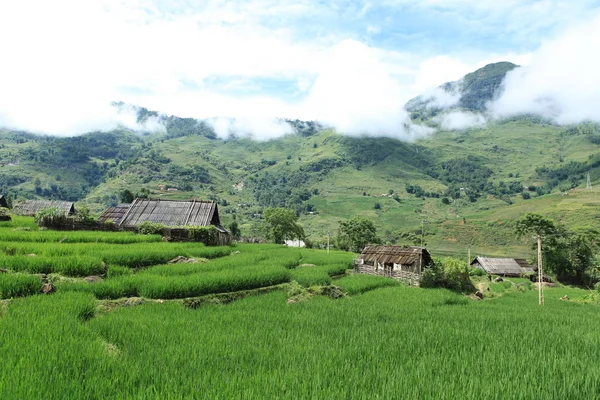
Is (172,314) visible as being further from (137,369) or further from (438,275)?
(438,275)

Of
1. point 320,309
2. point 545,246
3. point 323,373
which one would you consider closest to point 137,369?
point 323,373

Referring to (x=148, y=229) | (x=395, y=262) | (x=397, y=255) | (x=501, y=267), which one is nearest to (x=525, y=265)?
(x=501, y=267)

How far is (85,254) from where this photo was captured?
17.9 m

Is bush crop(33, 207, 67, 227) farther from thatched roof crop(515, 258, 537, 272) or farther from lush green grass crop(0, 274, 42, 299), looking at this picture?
thatched roof crop(515, 258, 537, 272)

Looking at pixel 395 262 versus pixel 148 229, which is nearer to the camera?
pixel 148 229

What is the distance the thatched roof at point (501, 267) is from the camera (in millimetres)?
73812

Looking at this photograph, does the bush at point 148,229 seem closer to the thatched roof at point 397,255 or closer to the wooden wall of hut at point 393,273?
the wooden wall of hut at point 393,273

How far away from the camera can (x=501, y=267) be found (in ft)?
245

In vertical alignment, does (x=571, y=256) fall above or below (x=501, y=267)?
above

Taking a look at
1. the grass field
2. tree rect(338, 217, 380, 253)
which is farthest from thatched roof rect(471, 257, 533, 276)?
the grass field

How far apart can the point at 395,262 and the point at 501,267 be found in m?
49.9

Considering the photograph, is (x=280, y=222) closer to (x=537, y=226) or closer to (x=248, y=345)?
(x=537, y=226)

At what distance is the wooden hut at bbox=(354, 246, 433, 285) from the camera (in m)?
32.7

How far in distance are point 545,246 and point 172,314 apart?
73456 mm
